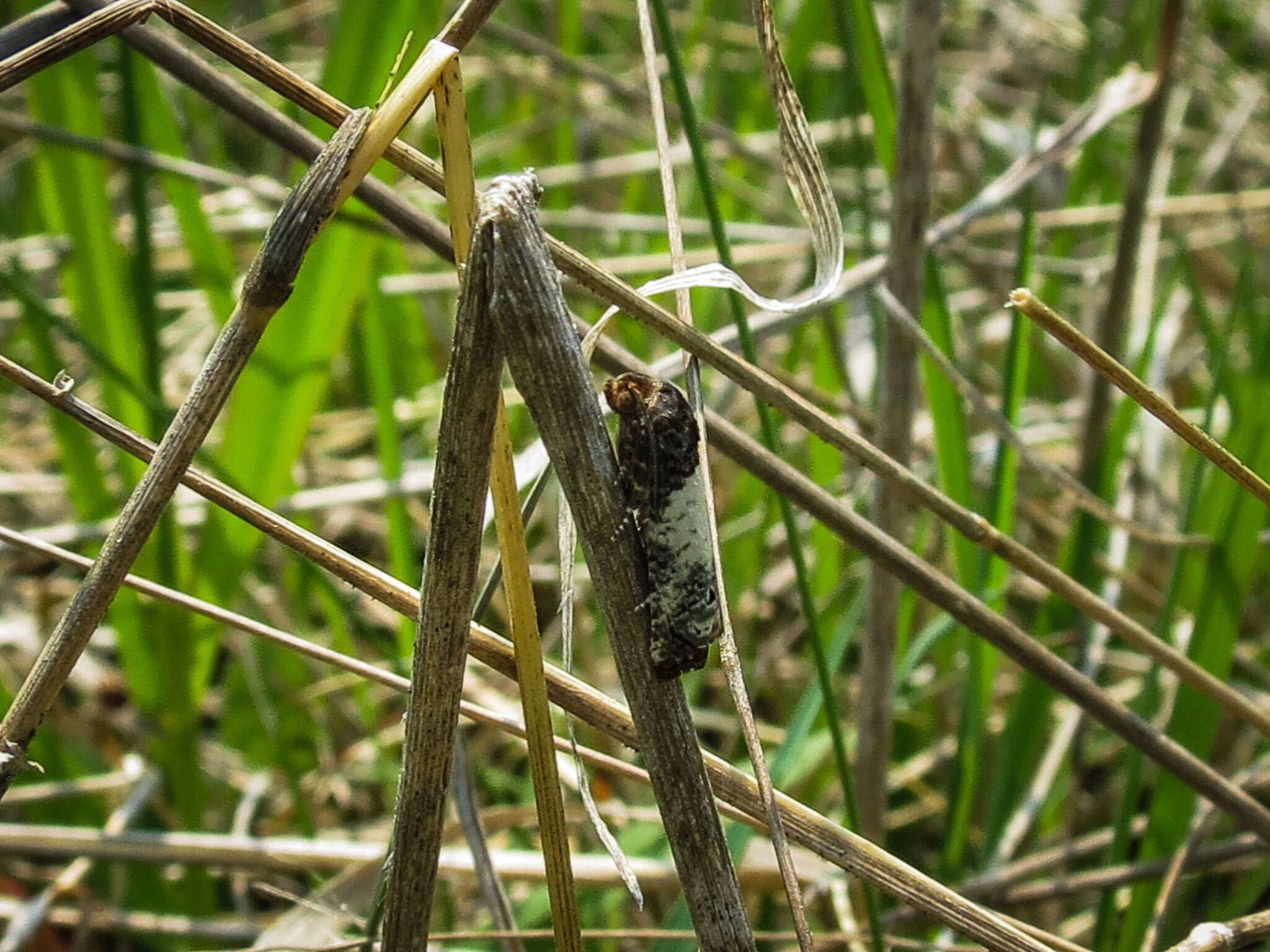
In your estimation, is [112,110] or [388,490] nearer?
[388,490]

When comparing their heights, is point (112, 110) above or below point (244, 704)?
above

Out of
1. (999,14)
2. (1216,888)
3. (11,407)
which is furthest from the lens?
(999,14)

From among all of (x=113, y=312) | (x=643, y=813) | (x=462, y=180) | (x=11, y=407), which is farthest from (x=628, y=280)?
(x=462, y=180)

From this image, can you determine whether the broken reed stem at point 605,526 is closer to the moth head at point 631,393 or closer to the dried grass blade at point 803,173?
the moth head at point 631,393

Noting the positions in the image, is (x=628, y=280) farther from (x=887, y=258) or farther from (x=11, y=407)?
(x=11, y=407)

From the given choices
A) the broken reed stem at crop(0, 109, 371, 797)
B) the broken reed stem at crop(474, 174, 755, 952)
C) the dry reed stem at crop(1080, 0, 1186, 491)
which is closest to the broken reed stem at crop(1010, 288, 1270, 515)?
the broken reed stem at crop(474, 174, 755, 952)

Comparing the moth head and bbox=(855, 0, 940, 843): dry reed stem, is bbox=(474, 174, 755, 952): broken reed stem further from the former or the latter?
bbox=(855, 0, 940, 843): dry reed stem

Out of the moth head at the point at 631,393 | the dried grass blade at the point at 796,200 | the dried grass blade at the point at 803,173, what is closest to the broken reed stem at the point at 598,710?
the dried grass blade at the point at 796,200
